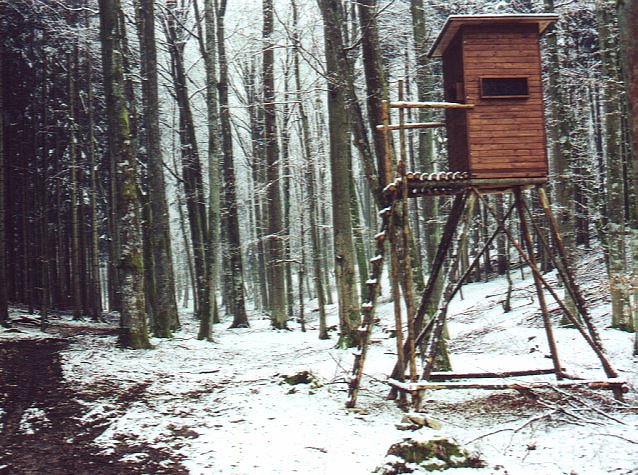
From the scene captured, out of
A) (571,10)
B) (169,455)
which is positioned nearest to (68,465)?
(169,455)

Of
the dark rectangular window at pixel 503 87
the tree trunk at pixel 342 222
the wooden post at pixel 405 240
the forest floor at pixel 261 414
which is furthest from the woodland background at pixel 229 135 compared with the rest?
the dark rectangular window at pixel 503 87

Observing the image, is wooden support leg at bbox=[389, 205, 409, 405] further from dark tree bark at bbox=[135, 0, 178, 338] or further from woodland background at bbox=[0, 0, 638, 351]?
dark tree bark at bbox=[135, 0, 178, 338]

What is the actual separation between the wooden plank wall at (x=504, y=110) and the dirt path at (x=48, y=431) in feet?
21.3

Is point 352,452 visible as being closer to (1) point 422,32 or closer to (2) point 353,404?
(2) point 353,404

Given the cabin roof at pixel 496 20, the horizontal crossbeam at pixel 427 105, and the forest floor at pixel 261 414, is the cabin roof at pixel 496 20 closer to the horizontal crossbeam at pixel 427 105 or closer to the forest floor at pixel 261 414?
the horizontal crossbeam at pixel 427 105

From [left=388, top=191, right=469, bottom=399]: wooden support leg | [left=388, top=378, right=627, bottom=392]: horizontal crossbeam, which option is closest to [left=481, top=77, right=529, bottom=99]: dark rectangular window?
[left=388, top=191, right=469, bottom=399]: wooden support leg

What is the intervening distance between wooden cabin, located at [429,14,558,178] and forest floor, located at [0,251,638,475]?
372 centimetres

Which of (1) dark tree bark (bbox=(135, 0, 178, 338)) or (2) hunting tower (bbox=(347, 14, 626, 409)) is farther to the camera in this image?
(1) dark tree bark (bbox=(135, 0, 178, 338))

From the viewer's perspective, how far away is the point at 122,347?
13055mm

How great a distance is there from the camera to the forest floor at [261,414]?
6.22m

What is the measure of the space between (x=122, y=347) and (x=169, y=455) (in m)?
7.34

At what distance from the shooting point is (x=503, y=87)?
28.0 ft

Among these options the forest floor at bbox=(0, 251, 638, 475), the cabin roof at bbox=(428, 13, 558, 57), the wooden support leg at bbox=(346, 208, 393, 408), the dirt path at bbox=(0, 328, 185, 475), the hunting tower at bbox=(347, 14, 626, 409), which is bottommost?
the forest floor at bbox=(0, 251, 638, 475)

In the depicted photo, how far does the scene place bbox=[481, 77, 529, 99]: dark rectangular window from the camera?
8.47 metres
